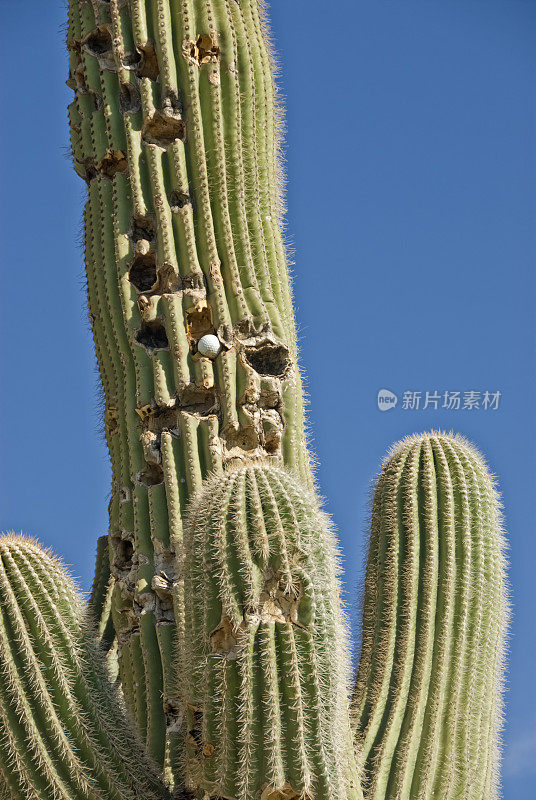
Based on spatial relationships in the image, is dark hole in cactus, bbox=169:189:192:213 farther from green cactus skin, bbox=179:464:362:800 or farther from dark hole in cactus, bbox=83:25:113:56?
green cactus skin, bbox=179:464:362:800

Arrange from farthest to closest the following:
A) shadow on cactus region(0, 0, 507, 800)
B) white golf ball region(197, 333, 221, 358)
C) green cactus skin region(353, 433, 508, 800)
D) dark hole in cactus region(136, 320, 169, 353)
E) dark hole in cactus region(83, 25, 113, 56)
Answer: dark hole in cactus region(83, 25, 113, 56)
dark hole in cactus region(136, 320, 169, 353)
white golf ball region(197, 333, 221, 358)
green cactus skin region(353, 433, 508, 800)
shadow on cactus region(0, 0, 507, 800)

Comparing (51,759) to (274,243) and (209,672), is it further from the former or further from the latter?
(274,243)

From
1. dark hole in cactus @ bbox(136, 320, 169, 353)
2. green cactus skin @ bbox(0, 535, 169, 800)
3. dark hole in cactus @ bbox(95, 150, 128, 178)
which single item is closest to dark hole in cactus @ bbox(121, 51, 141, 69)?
A: dark hole in cactus @ bbox(95, 150, 128, 178)

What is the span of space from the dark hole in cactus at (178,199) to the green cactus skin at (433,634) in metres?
1.54

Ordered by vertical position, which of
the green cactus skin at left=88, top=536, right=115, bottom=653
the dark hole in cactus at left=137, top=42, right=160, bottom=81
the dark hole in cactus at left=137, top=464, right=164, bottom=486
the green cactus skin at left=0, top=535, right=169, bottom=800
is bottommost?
the green cactus skin at left=0, top=535, right=169, bottom=800

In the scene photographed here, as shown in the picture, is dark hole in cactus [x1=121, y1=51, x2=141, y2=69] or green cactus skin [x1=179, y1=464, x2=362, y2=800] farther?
dark hole in cactus [x1=121, y1=51, x2=141, y2=69]

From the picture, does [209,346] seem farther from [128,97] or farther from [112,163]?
[128,97]

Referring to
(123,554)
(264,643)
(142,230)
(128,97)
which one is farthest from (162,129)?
(264,643)

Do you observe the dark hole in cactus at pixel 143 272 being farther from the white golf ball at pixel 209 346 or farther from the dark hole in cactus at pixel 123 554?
the dark hole in cactus at pixel 123 554

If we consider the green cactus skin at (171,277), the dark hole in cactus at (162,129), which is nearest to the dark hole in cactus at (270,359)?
the green cactus skin at (171,277)

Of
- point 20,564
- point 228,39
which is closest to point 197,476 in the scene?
point 20,564

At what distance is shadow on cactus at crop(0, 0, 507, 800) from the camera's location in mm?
3176

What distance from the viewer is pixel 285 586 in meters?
3.16

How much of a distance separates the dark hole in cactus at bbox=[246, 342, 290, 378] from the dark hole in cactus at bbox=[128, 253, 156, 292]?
58 cm
